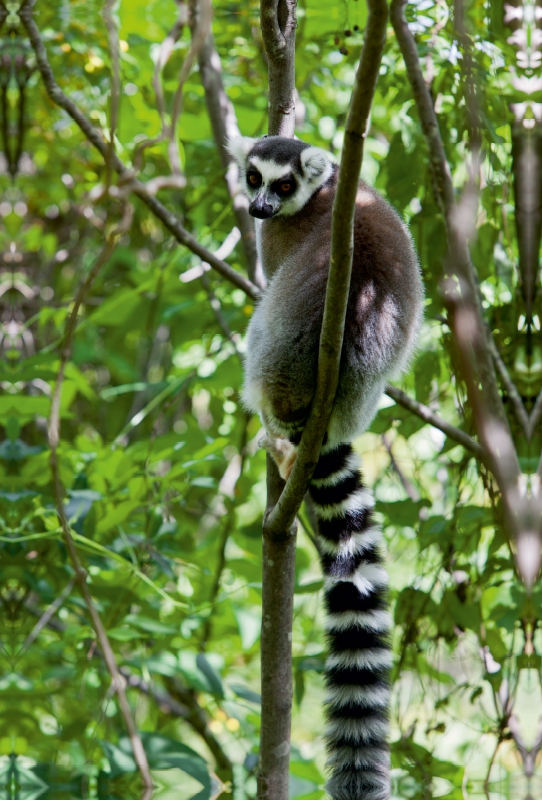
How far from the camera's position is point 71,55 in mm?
4199

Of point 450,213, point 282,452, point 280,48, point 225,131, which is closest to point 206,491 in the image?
A: point 282,452

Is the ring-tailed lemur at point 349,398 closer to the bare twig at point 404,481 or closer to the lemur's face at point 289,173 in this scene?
the lemur's face at point 289,173

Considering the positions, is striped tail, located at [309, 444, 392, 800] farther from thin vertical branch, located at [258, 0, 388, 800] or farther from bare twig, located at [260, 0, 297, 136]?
bare twig, located at [260, 0, 297, 136]

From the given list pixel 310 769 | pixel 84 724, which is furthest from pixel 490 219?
pixel 84 724

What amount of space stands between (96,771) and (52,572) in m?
0.85

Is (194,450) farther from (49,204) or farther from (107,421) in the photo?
(49,204)

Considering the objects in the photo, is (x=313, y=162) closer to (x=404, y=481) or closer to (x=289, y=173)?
(x=289, y=173)

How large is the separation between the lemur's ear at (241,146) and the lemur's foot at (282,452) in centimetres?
155

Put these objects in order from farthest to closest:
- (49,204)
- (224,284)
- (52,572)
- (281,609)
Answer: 1. (49,204)
2. (224,284)
3. (52,572)
4. (281,609)

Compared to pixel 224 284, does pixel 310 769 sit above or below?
below

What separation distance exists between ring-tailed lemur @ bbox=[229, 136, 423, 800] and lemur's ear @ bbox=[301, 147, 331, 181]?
60cm

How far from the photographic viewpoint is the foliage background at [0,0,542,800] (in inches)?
116

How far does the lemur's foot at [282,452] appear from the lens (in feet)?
9.12

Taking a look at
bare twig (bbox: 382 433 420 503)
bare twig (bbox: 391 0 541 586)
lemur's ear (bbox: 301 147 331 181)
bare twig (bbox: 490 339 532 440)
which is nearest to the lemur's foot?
bare twig (bbox: 391 0 541 586)
